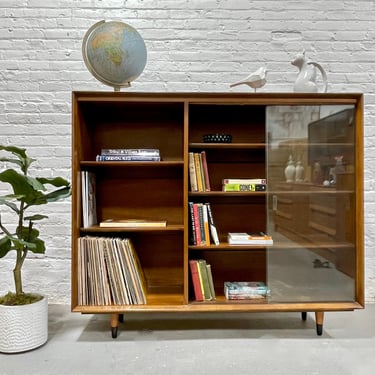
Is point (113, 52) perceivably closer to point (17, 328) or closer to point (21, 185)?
point (21, 185)

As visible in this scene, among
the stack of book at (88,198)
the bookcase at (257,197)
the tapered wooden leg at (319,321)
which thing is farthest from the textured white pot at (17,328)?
the tapered wooden leg at (319,321)

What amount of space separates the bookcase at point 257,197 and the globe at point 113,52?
138mm

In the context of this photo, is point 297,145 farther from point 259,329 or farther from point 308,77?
point 259,329

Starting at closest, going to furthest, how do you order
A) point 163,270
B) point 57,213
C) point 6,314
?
point 6,314 → point 163,270 → point 57,213

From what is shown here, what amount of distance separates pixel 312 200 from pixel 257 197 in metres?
0.36

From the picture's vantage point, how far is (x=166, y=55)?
7.66 ft

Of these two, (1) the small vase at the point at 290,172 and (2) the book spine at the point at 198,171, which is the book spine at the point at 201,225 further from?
(1) the small vase at the point at 290,172

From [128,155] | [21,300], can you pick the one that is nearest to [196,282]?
[128,155]

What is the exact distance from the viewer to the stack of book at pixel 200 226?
6.15ft

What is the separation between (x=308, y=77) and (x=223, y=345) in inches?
61.0

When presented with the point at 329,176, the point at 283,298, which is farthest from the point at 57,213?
the point at 329,176

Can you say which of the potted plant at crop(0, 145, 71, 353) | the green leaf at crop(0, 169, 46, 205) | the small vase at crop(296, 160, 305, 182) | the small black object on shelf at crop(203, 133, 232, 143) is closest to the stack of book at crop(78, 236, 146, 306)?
the potted plant at crop(0, 145, 71, 353)

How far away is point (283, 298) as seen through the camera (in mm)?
1856

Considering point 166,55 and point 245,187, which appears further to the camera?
point 166,55
